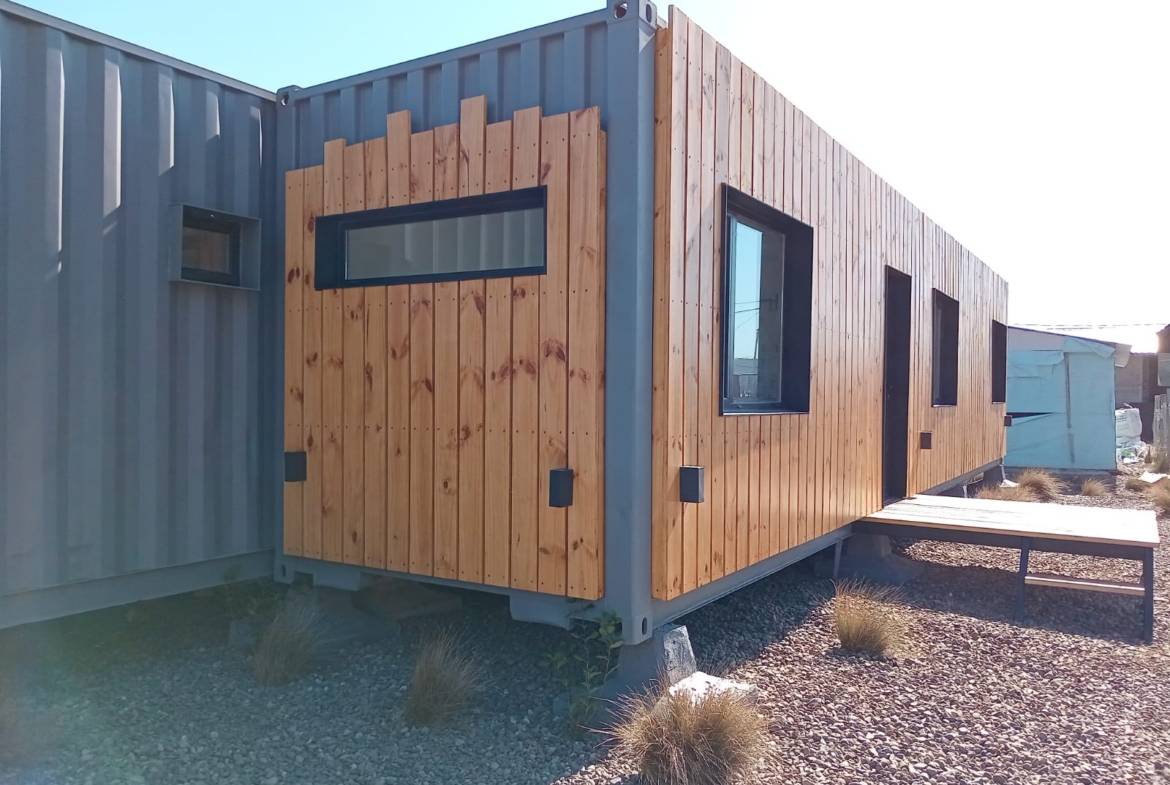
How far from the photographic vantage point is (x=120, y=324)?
4492 millimetres

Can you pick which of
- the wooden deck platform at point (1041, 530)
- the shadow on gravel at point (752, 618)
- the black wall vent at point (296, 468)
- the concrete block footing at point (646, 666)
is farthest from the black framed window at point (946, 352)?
the black wall vent at point (296, 468)

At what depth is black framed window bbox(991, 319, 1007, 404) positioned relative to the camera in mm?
13320

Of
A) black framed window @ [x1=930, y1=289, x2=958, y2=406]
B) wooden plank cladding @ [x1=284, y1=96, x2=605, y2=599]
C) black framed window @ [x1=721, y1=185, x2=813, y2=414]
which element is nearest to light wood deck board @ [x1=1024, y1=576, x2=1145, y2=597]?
black framed window @ [x1=721, y1=185, x2=813, y2=414]

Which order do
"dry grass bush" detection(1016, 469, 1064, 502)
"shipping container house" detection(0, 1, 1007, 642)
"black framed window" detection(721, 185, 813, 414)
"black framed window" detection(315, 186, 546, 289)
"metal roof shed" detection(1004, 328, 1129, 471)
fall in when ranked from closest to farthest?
"shipping container house" detection(0, 1, 1007, 642), "black framed window" detection(315, 186, 546, 289), "black framed window" detection(721, 185, 813, 414), "dry grass bush" detection(1016, 469, 1064, 502), "metal roof shed" detection(1004, 328, 1129, 471)

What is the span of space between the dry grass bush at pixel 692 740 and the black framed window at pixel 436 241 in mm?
1995

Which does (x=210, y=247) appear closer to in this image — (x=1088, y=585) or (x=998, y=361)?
(x=1088, y=585)

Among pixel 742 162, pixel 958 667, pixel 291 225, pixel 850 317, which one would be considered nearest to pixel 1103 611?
pixel 958 667

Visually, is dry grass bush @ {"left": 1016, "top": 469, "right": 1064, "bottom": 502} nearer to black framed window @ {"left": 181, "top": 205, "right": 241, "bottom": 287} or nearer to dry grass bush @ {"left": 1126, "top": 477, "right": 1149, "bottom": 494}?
dry grass bush @ {"left": 1126, "top": 477, "right": 1149, "bottom": 494}

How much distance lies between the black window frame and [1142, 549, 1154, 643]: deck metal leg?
4159mm

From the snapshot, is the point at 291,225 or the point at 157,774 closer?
the point at 157,774

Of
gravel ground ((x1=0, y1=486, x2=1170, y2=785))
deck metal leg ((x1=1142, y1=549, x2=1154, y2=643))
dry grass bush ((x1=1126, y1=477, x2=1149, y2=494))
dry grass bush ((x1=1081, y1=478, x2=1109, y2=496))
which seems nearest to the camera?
gravel ground ((x1=0, y1=486, x2=1170, y2=785))

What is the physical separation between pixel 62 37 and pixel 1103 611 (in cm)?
731

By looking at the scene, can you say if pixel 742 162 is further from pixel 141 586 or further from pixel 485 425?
pixel 141 586

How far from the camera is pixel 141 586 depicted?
181 inches
